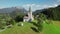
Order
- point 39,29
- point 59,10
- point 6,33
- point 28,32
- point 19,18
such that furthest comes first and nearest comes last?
point 59,10 → point 19,18 → point 39,29 → point 28,32 → point 6,33

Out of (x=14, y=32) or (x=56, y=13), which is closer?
(x=14, y=32)

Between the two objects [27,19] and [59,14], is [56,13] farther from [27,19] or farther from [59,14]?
[27,19]

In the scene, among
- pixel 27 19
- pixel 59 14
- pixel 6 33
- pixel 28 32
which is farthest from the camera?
pixel 59 14

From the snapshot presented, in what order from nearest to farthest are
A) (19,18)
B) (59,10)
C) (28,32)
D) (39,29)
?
(28,32) → (39,29) → (19,18) → (59,10)

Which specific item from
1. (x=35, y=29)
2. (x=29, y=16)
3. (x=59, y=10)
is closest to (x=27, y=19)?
(x=29, y=16)

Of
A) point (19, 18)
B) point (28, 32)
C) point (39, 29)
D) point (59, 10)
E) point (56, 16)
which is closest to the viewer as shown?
point (28, 32)

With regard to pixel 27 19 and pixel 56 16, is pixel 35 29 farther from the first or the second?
pixel 56 16

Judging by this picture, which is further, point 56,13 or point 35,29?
point 56,13

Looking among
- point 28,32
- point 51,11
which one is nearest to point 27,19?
point 28,32

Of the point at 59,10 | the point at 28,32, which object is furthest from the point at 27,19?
the point at 59,10
